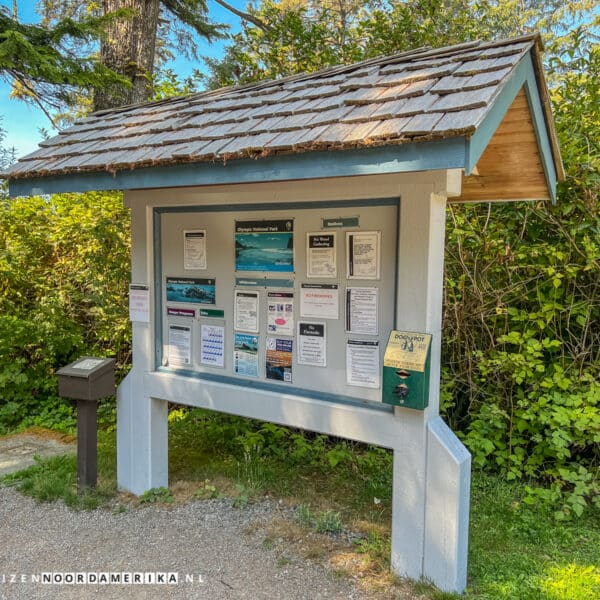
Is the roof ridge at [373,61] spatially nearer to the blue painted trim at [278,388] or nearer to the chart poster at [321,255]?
the chart poster at [321,255]

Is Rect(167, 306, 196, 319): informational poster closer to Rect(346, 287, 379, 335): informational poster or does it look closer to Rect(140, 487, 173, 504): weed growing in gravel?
Rect(346, 287, 379, 335): informational poster

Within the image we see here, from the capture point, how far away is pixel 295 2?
1318 centimetres

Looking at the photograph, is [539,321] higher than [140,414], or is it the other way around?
[539,321]

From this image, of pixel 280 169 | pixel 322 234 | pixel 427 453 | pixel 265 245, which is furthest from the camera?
pixel 265 245

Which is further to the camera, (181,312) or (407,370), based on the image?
(181,312)

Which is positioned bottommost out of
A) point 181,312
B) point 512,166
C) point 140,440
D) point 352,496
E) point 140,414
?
point 352,496

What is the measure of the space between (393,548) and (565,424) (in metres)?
1.66

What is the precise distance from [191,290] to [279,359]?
0.82m

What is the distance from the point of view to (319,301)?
115 inches

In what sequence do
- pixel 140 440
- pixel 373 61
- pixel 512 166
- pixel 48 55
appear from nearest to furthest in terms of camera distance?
1. pixel 512 166
2. pixel 373 61
3. pixel 140 440
4. pixel 48 55

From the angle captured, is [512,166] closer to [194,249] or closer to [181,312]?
[194,249]

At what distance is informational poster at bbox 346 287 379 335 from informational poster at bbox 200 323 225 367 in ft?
3.04

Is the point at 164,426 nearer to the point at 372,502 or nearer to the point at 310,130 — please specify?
the point at 372,502

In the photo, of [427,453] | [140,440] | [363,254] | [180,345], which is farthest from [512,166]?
[140,440]
